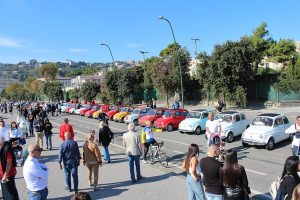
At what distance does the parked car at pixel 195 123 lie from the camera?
22.1 meters

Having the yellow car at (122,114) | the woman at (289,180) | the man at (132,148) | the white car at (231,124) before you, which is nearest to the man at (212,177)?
the woman at (289,180)

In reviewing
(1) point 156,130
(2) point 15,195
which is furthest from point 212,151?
(1) point 156,130

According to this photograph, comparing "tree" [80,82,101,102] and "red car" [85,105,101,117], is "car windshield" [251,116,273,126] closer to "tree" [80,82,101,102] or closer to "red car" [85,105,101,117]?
"red car" [85,105,101,117]

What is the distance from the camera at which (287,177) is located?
5.72 m

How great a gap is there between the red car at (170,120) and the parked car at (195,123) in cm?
157

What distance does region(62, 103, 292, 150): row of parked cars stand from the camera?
1656cm

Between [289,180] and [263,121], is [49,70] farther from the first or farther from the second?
[289,180]

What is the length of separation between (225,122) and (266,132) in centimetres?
319

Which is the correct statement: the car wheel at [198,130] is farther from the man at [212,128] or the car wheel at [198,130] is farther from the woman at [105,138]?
the woman at [105,138]

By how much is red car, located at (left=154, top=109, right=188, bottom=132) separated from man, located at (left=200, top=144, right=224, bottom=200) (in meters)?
17.8

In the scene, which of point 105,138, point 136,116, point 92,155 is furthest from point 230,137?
point 136,116

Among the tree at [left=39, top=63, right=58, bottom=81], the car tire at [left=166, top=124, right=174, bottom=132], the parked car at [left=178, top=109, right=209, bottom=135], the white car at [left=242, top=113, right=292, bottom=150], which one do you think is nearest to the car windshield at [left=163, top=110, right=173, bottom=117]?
the car tire at [left=166, top=124, right=174, bottom=132]

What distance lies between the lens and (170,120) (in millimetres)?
24672

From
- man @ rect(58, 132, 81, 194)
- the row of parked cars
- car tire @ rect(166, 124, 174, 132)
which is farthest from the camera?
car tire @ rect(166, 124, 174, 132)
